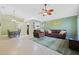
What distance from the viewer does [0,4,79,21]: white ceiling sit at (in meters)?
2.47

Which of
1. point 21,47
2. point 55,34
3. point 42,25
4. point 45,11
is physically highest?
point 45,11

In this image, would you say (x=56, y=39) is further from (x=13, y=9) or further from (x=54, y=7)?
(x=13, y=9)

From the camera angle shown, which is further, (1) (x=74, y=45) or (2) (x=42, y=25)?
(2) (x=42, y=25)

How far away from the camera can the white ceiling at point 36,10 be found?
2.47 m

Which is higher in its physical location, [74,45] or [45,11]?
[45,11]

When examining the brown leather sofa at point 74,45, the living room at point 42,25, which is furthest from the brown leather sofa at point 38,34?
the brown leather sofa at point 74,45

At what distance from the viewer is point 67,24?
2455 millimetres

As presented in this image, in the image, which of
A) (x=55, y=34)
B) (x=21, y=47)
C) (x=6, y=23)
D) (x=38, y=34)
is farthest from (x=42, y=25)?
(x=6, y=23)

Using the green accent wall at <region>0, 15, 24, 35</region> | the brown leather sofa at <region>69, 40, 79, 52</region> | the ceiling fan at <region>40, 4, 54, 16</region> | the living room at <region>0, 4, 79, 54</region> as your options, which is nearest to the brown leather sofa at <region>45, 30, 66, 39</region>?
the living room at <region>0, 4, 79, 54</region>

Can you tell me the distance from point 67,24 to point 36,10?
2.34 ft

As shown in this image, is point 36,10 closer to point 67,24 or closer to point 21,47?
point 67,24

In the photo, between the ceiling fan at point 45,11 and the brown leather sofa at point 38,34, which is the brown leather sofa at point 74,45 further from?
the ceiling fan at point 45,11
